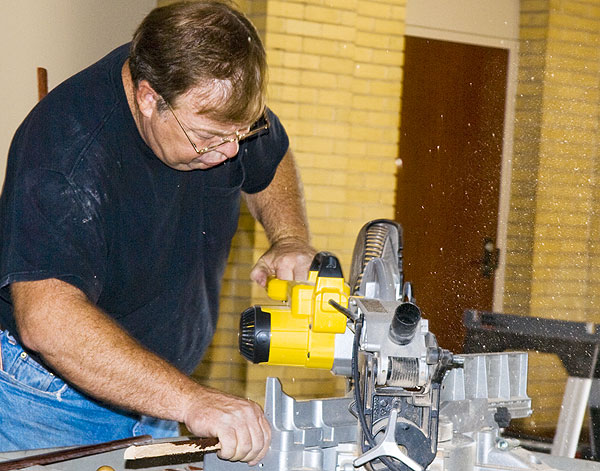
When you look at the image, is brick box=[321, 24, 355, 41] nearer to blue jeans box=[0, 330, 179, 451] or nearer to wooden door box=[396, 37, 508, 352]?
wooden door box=[396, 37, 508, 352]

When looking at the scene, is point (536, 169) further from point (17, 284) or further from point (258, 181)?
point (17, 284)

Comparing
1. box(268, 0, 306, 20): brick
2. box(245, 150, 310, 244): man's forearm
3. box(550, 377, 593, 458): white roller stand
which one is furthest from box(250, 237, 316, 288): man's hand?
box(268, 0, 306, 20): brick

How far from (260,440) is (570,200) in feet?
12.8

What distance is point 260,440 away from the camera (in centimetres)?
158

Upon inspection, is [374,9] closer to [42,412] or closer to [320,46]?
[320,46]

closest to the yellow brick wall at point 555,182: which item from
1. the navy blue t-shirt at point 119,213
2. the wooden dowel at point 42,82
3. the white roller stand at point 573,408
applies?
the white roller stand at point 573,408

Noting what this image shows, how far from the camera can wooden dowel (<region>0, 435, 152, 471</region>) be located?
162cm

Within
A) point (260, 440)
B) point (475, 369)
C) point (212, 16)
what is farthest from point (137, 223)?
point (475, 369)

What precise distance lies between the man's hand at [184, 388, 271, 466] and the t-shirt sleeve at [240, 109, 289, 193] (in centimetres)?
92

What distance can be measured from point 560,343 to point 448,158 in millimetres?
2547

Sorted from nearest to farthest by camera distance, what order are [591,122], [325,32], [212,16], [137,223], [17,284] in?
1. [17,284]
2. [212,16]
3. [137,223]
4. [325,32]
5. [591,122]

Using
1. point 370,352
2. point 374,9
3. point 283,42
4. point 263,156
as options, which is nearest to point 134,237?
point 263,156

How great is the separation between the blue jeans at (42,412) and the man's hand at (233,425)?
0.60 metres

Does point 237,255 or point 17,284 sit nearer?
point 17,284
